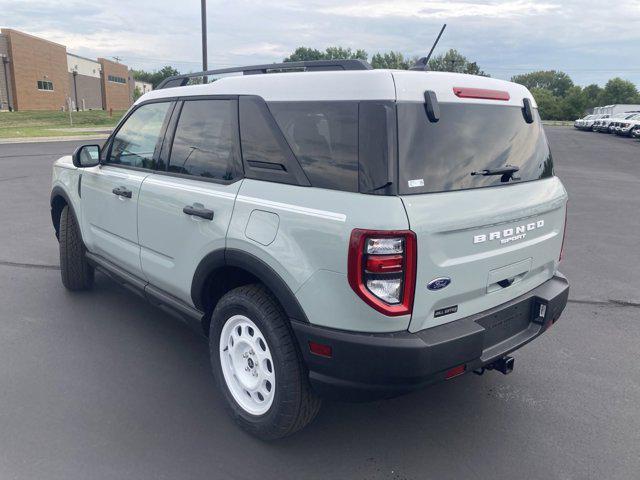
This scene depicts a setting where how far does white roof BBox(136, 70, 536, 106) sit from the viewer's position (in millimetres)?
2393

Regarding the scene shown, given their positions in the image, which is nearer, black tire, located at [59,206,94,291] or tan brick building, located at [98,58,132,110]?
black tire, located at [59,206,94,291]

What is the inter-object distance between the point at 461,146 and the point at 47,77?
6163 cm

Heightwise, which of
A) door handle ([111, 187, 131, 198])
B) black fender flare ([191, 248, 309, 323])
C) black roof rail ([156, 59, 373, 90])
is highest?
black roof rail ([156, 59, 373, 90])

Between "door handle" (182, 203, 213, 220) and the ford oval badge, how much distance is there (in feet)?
4.13

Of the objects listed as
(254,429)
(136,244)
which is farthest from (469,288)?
(136,244)

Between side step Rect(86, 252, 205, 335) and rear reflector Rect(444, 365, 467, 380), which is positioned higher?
rear reflector Rect(444, 365, 467, 380)

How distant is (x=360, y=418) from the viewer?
3166 mm

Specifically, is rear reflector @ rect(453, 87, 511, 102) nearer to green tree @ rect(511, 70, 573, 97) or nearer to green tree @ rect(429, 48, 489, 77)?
green tree @ rect(429, 48, 489, 77)

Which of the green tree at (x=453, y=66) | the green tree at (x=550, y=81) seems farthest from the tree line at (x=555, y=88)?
the green tree at (x=453, y=66)

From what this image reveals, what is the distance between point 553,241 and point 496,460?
1.28 m

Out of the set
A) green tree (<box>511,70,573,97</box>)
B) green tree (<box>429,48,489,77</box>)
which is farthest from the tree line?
green tree (<box>429,48,489,77</box>)

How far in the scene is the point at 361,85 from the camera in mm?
2422

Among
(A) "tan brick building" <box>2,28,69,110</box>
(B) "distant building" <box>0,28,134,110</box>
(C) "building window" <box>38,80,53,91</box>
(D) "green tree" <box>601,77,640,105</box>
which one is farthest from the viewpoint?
(D) "green tree" <box>601,77,640,105</box>

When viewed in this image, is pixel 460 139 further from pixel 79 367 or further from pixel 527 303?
pixel 79 367
